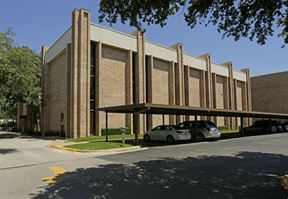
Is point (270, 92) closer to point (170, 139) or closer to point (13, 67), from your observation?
point (170, 139)

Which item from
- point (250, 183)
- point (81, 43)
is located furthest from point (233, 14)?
point (81, 43)

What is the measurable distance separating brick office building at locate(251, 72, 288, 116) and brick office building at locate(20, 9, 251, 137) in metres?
21.4

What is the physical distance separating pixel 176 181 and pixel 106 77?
77.7 feet

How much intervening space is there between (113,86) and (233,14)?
22.7 m

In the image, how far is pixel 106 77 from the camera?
31.5 meters

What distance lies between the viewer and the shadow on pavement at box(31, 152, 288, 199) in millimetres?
7410

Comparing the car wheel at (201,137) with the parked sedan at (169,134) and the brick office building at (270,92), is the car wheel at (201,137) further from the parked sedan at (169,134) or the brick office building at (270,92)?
the brick office building at (270,92)

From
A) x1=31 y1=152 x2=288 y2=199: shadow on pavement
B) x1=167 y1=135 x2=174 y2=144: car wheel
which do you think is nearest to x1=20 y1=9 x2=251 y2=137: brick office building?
x1=167 y1=135 x2=174 y2=144: car wheel

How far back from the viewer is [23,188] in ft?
27.3

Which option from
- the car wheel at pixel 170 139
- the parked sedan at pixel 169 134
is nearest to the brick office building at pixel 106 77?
the parked sedan at pixel 169 134

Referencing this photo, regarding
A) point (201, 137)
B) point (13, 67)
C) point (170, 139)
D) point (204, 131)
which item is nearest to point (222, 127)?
point (201, 137)

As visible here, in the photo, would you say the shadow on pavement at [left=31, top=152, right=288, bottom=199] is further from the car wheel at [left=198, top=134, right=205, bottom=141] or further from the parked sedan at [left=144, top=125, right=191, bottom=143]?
the car wheel at [left=198, top=134, right=205, bottom=141]

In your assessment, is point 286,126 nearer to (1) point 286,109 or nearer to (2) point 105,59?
(1) point 286,109

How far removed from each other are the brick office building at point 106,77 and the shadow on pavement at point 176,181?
1815 centimetres
